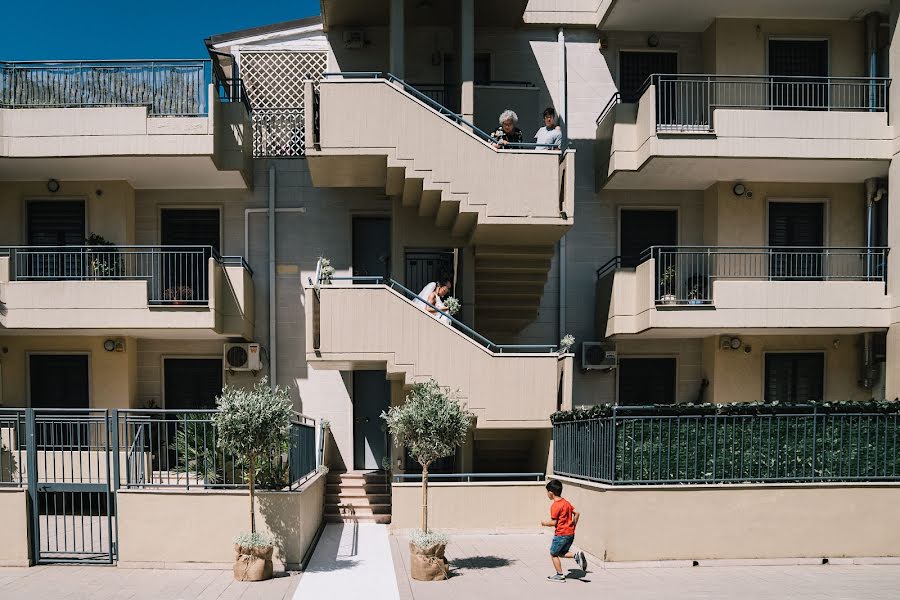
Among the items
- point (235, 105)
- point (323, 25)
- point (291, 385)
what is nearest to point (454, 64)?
point (323, 25)

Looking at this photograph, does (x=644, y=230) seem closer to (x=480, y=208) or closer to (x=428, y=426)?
(x=480, y=208)

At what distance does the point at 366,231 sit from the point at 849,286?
9794mm

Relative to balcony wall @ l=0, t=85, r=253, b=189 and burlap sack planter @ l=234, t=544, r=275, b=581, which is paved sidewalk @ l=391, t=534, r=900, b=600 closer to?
burlap sack planter @ l=234, t=544, r=275, b=581

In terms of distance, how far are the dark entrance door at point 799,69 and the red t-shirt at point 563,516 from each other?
10285 millimetres

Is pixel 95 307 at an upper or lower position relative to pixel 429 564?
upper

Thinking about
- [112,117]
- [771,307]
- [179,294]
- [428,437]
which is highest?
[112,117]

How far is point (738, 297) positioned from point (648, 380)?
290cm

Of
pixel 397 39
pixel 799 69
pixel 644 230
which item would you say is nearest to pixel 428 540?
pixel 644 230

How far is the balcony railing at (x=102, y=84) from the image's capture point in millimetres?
14633

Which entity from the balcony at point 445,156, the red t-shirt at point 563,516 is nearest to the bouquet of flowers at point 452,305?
the balcony at point 445,156

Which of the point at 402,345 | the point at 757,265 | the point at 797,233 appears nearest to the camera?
the point at 402,345

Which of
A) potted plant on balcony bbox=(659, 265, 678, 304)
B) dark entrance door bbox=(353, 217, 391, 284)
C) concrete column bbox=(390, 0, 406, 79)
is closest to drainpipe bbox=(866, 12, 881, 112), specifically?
potted plant on balcony bbox=(659, 265, 678, 304)

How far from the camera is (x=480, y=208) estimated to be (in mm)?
13664

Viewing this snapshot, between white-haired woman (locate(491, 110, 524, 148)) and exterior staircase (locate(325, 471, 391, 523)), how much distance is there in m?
7.02
